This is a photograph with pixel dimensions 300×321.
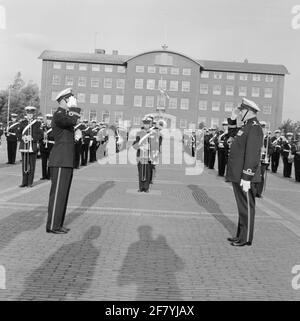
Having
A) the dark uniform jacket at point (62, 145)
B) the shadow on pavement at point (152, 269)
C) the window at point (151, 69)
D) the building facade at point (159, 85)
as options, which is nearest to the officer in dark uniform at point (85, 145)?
the dark uniform jacket at point (62, 145)

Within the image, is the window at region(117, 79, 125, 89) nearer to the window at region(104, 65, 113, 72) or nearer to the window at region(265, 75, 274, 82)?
the window at region(104, 65, 113, 72)

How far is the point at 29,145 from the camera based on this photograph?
12.9 metres

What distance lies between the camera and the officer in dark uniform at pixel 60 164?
24.4 ft

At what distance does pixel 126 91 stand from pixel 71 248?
82.8m

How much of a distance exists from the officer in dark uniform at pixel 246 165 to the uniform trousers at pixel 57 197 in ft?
7.80

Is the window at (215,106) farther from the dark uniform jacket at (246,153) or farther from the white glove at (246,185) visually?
the white glove at (246,185)

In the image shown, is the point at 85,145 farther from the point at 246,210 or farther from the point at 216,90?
the point at 216,90

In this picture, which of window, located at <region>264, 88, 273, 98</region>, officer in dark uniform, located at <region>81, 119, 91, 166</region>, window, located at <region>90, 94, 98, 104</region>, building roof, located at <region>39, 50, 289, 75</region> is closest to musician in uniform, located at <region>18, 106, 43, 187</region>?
officer in dark uniform, located at <region>81, 119, 91, 166</region>

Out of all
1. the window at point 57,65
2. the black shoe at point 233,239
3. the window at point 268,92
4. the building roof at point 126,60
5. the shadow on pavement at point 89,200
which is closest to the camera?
the black shoe at point 233,239

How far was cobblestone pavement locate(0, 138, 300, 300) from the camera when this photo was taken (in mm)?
4977

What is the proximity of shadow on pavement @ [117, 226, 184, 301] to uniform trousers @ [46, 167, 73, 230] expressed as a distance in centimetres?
125

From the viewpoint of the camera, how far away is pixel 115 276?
17.6ft

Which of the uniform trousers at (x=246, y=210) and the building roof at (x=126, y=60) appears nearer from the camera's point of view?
the uniform trousers at (x=246, y=210)

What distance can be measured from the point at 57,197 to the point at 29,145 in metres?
5.76
